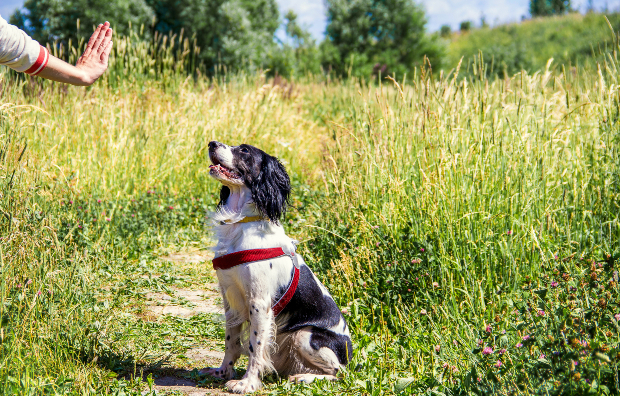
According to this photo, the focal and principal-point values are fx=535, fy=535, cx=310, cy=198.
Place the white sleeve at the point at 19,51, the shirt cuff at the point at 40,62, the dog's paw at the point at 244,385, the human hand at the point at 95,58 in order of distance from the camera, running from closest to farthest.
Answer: the white sleeve at the point at 19,51 → the shirt cuff at the point at 40,62 → the human hand at the point at 95,58 → the dog's paw at the point at 244,385

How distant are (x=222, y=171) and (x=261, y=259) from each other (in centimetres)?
55

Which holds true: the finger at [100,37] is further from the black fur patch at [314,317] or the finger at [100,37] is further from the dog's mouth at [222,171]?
the black fur patch at [314,317]

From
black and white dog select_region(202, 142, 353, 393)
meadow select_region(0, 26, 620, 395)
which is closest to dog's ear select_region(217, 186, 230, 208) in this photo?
black and white dog select_region(202, 142, 353, 393)

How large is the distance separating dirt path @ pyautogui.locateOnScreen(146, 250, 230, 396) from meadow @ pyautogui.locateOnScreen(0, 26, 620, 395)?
0.07 metres

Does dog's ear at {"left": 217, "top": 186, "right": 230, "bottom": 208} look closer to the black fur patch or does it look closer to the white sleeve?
the black fur patch

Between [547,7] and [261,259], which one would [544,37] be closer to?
[547,7]

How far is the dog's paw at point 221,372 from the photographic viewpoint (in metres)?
3.06

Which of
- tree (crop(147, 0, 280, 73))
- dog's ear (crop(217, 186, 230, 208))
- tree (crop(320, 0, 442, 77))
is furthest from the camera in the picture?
tree (crop(320, 0, 442, 77))

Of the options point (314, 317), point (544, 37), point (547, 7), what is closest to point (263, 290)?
point (314, 317)

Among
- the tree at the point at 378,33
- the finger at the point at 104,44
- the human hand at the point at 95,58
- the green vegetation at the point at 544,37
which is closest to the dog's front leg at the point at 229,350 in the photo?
the human hand at the point at 95,58

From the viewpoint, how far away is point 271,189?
10.2 feet

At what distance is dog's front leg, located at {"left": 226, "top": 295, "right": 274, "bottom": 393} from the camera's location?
292 cm

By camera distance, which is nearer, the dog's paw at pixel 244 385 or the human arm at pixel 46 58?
the human arm at pixel 46 58

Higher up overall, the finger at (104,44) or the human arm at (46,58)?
the finger at (104,44)
